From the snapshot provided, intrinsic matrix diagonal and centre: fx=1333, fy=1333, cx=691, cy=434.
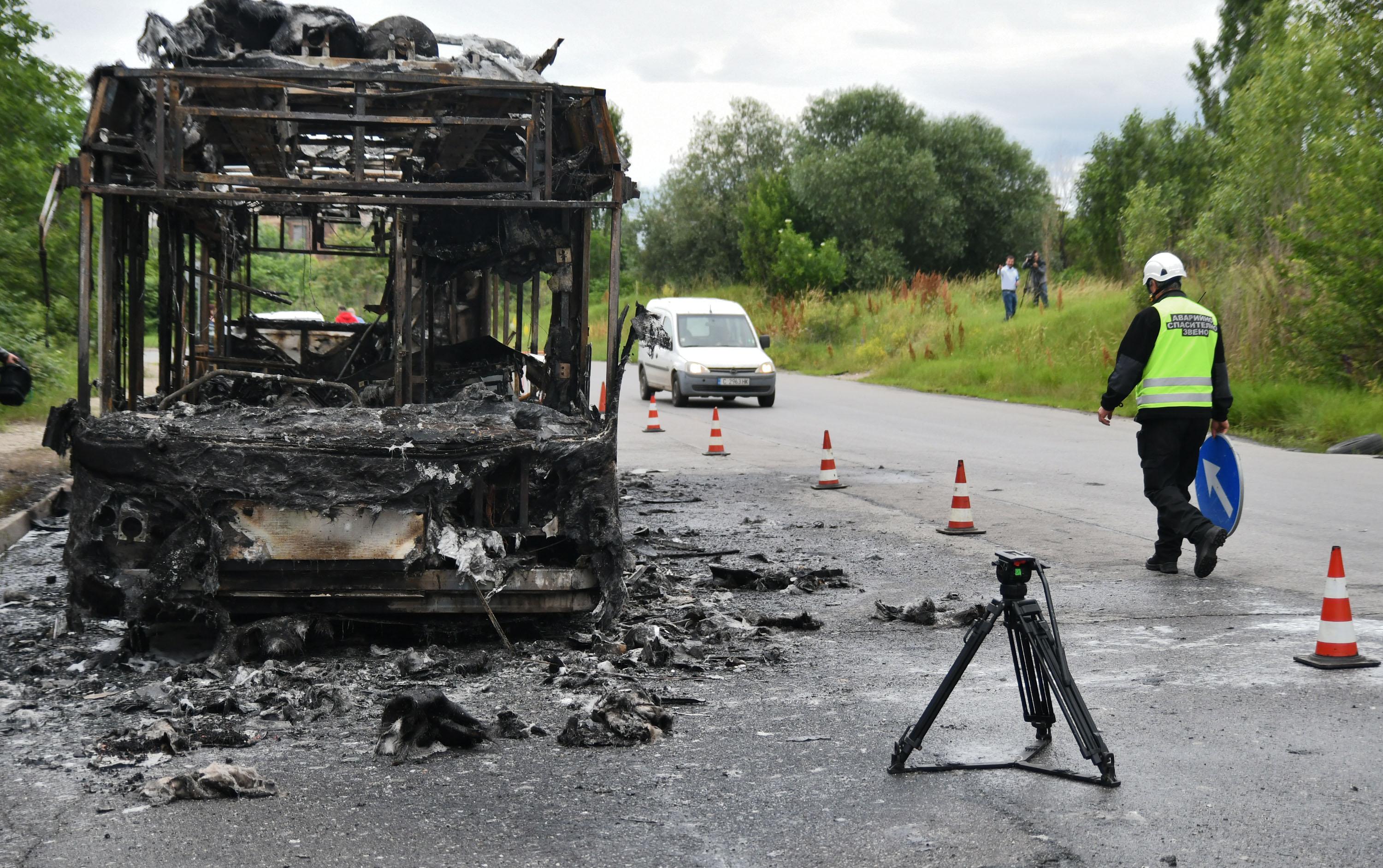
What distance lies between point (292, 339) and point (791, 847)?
727cm

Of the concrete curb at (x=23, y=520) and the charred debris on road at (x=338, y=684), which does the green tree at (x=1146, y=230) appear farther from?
the charred debris on road at (x=338, y=684)

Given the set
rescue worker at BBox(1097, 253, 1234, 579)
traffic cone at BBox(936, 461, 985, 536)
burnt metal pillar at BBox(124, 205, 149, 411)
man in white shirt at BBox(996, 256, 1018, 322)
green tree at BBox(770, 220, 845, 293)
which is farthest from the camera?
green tree at BBox(770, 220, 845, 293)

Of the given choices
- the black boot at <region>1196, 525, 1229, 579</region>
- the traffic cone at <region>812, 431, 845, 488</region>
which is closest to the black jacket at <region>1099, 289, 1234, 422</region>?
the black boot at <region>1196, 525, 1229, 579</region>

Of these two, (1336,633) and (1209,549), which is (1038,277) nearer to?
(1209,549)

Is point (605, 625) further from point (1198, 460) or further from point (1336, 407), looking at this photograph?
point (1336, 407)

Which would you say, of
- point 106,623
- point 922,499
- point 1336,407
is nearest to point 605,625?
point 106,623

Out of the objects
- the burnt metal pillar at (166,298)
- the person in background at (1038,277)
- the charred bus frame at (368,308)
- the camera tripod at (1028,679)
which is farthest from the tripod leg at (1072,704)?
the person in background at (1038,277)

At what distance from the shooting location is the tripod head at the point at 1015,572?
4.29 meters

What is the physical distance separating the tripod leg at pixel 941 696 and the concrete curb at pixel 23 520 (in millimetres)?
7242

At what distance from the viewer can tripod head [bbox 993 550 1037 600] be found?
4.29m

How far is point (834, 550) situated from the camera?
9.23 metres

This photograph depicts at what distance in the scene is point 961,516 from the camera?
9.86 meters

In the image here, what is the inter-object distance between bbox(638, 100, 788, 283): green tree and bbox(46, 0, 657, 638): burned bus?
49968 mm

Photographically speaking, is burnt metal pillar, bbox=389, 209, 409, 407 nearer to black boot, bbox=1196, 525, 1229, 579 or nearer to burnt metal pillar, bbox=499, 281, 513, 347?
burnt metal pillar, bbox=499, 281, 513, 347
